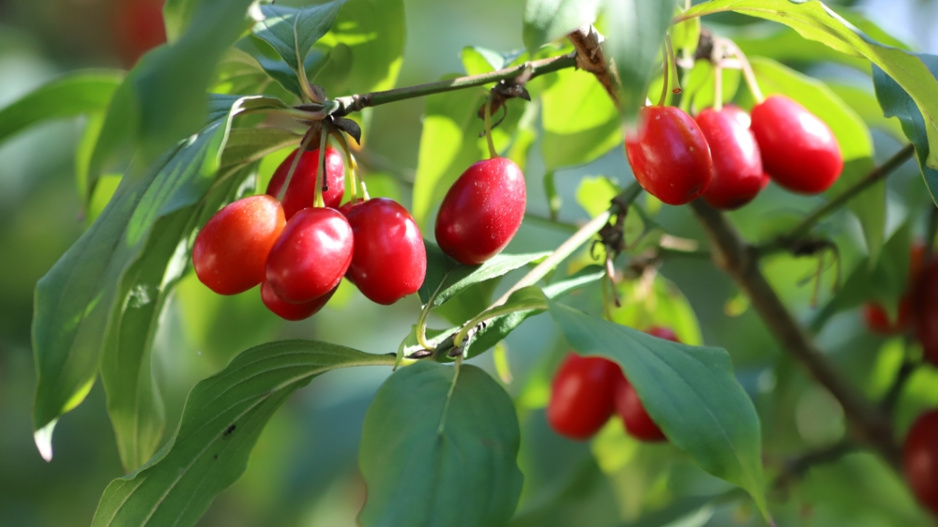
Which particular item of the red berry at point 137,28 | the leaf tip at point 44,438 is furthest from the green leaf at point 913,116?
the red berry at point 137,28

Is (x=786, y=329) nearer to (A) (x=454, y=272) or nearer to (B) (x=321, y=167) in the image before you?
(A) (x=454, y=272)

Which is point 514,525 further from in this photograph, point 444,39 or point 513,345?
point 444,39

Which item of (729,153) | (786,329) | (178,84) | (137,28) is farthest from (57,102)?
(137,28)

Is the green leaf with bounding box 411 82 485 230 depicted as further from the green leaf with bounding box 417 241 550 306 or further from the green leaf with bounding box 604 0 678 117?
the green leaf with bounding box 604 0 678 117

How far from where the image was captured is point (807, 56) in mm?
1068

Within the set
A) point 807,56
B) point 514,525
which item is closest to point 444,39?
point 807,56

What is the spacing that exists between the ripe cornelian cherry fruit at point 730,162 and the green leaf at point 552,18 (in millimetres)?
248

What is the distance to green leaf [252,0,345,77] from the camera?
617 mm

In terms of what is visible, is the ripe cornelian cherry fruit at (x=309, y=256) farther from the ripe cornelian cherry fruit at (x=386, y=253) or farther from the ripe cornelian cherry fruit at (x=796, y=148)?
the ripe cornelian cherry fruit at (x=796, y=148)

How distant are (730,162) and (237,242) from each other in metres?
0.38

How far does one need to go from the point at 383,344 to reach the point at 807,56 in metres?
1.10

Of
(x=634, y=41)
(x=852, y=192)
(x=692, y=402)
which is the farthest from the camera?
(x=852, y=192)

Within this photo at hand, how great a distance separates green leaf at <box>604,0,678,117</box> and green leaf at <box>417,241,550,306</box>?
237 millimetres

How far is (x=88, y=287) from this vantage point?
1.84 ft
